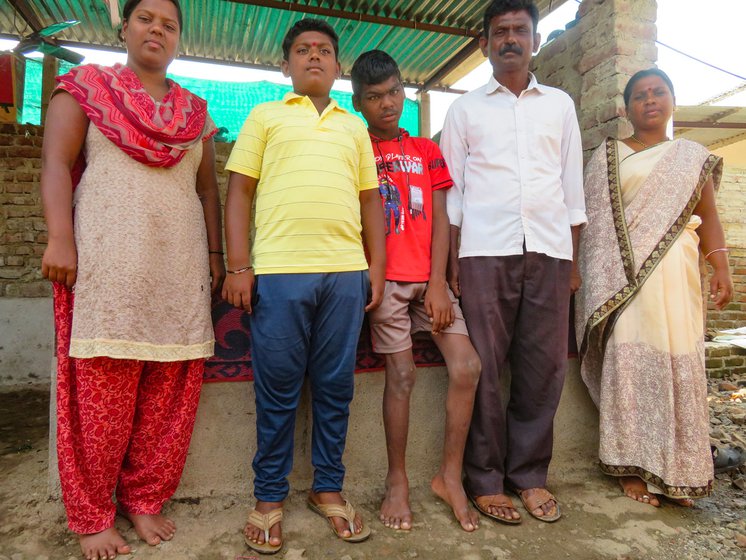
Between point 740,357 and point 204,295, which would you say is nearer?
point 204,295

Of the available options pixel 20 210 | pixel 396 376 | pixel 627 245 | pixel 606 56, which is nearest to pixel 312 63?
pixel 396 376

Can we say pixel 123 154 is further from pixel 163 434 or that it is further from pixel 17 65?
pixel 17 65

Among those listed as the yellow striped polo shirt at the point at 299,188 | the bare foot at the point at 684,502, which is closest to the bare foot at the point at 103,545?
the yellow striped polo shirt at the point at 299,188

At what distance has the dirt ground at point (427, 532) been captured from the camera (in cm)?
186

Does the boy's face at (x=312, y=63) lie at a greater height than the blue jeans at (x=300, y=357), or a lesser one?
greater

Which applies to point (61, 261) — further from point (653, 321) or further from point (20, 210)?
point (20, 210)

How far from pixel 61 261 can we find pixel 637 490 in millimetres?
2603

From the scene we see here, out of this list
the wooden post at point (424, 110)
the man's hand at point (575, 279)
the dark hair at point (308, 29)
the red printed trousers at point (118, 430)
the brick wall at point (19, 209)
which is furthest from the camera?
the wooden post at point (424, 110)

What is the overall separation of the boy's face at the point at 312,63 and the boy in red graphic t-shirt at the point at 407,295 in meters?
0.23

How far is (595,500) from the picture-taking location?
2.35 m

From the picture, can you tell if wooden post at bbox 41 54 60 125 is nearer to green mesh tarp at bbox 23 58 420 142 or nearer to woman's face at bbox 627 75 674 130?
green mesh tarp at bbox 23 58 420 142

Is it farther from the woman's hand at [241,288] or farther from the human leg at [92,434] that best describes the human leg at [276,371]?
the human leg at [92,434]

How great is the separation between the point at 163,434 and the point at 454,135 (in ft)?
5.84

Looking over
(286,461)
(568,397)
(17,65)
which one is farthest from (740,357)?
(17,65)
